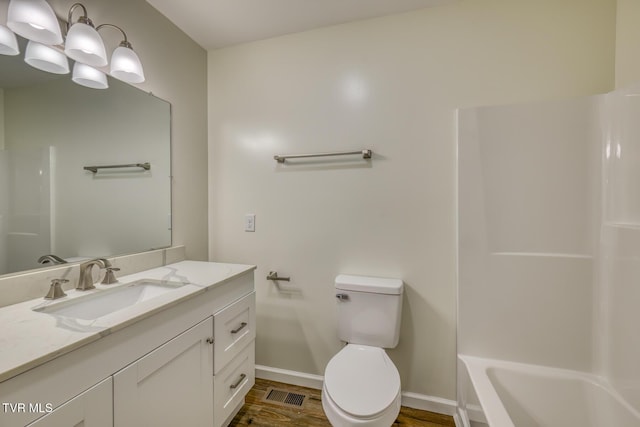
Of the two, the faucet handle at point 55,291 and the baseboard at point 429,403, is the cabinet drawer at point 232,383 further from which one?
the baseboard at point 429,403

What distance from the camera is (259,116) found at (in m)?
1.91

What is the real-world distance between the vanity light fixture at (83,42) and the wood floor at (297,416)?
1.98 meters

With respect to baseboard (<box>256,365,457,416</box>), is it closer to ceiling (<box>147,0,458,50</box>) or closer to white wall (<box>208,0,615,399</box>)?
white wall (<box>208,0,615,399</box>)

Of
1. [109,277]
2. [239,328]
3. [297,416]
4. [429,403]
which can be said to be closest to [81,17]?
[109,277]

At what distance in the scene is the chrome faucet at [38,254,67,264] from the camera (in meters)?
1.10

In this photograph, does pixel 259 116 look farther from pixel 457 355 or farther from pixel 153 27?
pixel 457 355

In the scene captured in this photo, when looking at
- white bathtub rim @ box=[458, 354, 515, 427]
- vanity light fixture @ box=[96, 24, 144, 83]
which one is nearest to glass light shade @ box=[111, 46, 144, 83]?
vanity light fixture @ box=[96, 24, 144, 83]

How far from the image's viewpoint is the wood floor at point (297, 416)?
1.51 meters

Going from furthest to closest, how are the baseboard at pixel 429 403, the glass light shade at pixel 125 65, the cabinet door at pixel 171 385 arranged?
the baseboard at pixel 429 403, the glass light shade at pixel 125 65, the cabinet door at pixel 171 385

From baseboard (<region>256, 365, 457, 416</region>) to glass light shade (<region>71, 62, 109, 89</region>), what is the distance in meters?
1.95

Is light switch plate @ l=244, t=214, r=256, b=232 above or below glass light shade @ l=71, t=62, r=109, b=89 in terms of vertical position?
below

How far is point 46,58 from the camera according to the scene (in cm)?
110

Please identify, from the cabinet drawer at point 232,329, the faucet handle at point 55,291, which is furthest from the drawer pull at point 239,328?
the faucet handle at point 55,291

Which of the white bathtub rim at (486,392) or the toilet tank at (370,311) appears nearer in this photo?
the white bathtub rim at (486,392)
